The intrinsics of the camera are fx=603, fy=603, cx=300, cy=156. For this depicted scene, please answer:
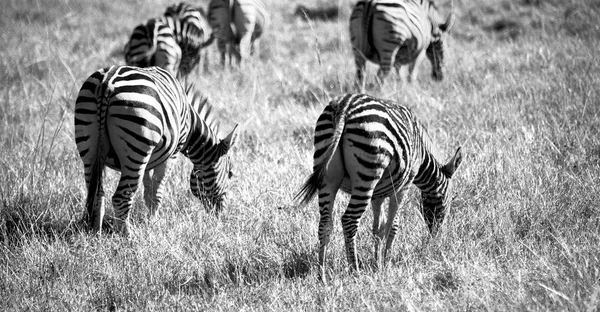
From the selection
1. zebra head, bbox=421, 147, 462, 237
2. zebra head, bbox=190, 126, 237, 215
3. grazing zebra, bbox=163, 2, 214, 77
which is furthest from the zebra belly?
grazing zebra, bbox=163, 2, 214, 77

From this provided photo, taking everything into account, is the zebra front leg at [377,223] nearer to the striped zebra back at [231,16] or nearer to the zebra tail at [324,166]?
the zebra tail at [324,166]

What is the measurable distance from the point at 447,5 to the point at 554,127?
430 inches

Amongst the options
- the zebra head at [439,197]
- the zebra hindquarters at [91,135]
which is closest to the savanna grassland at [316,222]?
the zebra head at [439,197]

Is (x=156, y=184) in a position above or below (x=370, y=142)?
below

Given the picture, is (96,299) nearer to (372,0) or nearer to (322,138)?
(322,138)

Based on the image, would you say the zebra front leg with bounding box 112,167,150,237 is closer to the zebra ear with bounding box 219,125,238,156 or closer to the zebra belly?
the zebra belly

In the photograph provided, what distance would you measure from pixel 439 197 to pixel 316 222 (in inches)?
44.8

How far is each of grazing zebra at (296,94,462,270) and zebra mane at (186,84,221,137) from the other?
211 centimetres

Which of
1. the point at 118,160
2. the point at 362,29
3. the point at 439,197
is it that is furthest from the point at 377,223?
the point at 362,29

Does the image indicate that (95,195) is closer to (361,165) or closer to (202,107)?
(202,107)

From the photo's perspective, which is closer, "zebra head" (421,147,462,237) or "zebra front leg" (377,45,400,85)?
"zebra head" (421,147,462,237)

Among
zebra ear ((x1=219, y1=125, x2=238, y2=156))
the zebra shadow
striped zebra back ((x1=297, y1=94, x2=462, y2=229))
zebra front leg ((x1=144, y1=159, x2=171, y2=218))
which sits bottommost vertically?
the zebra shadow

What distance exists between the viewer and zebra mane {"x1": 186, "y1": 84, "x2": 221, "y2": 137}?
6.41m

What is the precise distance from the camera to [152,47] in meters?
10.1
